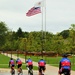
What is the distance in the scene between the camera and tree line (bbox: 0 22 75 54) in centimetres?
6209

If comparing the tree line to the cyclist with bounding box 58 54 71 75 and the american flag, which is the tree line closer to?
the american flag

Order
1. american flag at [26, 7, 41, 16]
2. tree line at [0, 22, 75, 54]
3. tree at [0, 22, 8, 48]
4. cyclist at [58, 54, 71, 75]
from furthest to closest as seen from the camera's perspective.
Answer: tree at [0, 22, 8, 48] < tree line at [0, 22, 75, 54] < american flag at [26, 7, 41, 16] < cyclist at [58, 54, 71, 75]

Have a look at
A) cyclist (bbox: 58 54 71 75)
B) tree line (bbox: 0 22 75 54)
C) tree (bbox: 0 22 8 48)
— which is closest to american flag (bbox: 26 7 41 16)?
tree line (bbox: 0 22 75 54)

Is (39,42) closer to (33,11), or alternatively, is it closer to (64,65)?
(33,11)

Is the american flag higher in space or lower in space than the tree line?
higher

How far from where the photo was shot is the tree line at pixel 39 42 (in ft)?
204

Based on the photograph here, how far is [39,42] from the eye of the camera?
10806cm

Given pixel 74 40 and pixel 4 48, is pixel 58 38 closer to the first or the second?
pixel 74 40

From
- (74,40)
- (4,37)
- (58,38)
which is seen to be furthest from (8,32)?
(74,40)

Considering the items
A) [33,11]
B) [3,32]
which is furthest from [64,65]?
[3,32]

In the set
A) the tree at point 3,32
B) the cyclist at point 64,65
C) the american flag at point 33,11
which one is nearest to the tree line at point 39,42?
the tree at point 3,32

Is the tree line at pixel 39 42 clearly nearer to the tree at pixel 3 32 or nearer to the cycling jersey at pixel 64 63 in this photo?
the tree at pixel 3 32

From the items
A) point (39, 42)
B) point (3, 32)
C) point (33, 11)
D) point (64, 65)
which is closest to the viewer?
point (64, 65)

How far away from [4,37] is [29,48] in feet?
227
